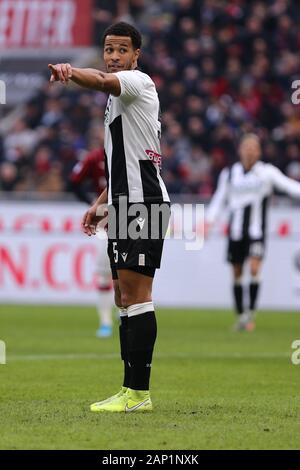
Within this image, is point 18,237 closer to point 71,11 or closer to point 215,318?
point 215,318

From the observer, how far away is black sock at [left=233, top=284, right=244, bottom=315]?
1519 cm

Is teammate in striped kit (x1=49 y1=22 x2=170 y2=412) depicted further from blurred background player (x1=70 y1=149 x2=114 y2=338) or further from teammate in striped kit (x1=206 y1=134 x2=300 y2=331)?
teammate in striped kit (x1=206 y1=134 x2=300 y2=331)

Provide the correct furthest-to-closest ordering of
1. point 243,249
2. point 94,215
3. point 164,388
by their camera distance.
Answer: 1. point 243,249
2. point 164,388
3. point 94,215

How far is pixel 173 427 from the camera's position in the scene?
626cm

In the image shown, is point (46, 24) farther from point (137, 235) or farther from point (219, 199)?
point (137, 235)

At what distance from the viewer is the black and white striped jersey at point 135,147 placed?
22.6ft

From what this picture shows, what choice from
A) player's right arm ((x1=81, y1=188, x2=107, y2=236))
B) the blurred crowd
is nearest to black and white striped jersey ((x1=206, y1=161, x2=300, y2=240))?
the blurred crowd

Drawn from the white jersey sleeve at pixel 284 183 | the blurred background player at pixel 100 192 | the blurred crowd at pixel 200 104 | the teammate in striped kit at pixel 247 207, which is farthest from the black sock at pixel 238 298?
the blurred crowd at pixel 200 104

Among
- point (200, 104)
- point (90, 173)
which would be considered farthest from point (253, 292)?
point (200, 104)

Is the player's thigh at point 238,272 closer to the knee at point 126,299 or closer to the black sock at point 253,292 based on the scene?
the black sock at point 253,292

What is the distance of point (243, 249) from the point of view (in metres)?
15.6

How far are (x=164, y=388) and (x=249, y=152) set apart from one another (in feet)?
24.4

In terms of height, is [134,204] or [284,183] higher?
[134,204]

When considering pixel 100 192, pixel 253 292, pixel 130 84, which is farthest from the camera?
pixel 253 292
